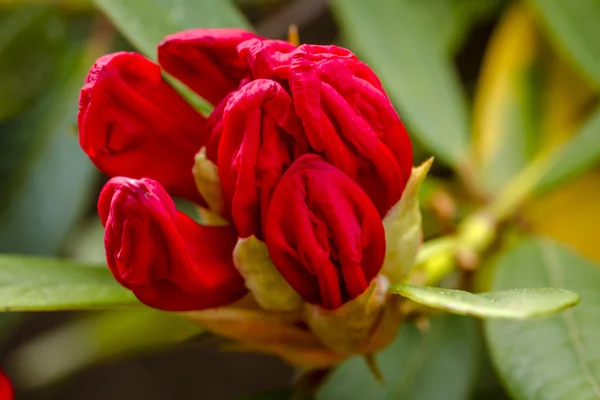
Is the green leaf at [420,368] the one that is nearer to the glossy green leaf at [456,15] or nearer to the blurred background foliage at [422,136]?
the blurred background foliage at [422,136]

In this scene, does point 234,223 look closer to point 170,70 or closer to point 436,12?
point 170,70

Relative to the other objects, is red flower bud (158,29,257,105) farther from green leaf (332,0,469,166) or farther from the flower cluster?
green leaf (332,0,469,166)

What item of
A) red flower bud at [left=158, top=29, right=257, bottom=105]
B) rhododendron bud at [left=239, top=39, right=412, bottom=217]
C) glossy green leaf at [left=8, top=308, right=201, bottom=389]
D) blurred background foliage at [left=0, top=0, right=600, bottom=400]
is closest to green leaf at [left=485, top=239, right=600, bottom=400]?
blurred background foliage at [left=0, top=0, right=600, bottom=400]

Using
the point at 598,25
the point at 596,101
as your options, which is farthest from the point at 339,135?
the point at 596,101

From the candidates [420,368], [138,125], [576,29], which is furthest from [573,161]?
[138,125]

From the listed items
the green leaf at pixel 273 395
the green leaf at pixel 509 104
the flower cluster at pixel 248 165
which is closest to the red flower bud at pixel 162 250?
the flower cluster at pixel 248 165

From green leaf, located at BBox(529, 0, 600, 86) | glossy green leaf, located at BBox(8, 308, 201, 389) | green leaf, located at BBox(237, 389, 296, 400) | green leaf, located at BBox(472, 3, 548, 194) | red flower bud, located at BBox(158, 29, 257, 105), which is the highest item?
red flower bud, located at BBox(158, 29, 257, 105)
